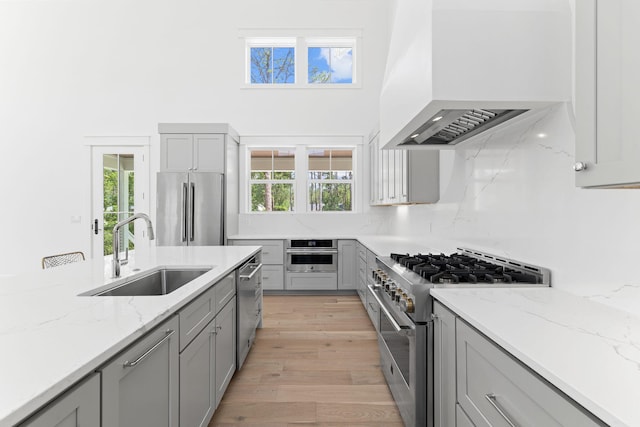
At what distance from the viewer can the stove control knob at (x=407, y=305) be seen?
168 cm

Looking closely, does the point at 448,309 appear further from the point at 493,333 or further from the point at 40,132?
the point at 40,132

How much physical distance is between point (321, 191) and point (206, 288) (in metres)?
4.19

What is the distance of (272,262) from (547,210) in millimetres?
3775

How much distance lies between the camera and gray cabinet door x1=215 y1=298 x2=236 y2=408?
203 centimetres

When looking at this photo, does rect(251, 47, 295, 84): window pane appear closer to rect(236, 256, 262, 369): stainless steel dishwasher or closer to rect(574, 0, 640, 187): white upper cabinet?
rect(236, 256, 262, 369): stainless steel dishwasher

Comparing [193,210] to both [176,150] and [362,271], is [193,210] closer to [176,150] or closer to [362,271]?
[176,150]

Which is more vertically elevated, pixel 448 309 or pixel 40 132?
pixel 40 132

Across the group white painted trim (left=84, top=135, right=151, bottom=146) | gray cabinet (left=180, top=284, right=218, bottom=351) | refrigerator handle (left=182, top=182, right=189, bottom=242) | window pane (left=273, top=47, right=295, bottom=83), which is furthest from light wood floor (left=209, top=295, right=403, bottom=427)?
window pane (left=273, top=47, right=295, bottom=83)

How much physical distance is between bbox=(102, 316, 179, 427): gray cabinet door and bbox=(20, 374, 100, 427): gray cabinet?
0.13 ft

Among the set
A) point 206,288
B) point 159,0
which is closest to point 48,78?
point 159,0

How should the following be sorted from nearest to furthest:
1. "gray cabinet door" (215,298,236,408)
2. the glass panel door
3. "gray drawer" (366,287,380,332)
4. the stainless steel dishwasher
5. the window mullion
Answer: "gray cabinet door" (215,298,236,408) < the stainless steel dishwasher < "gray drawer" (366,287,380,332) < the glass panel door < the window mullion

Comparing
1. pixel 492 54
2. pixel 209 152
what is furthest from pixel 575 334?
pixel 209 152

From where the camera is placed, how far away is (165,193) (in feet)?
15.6

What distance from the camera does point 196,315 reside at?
5.32 feet
